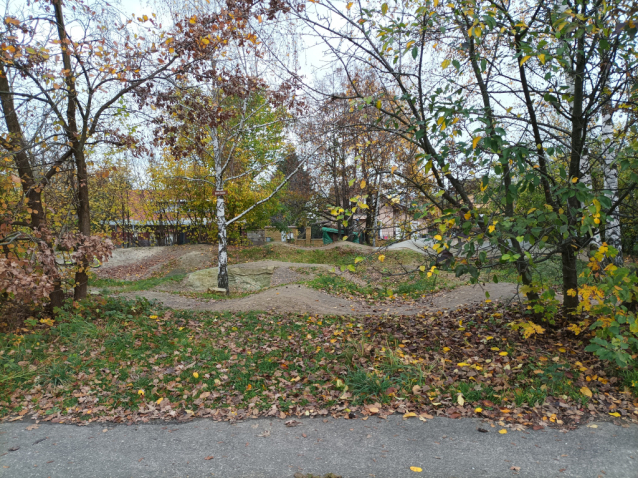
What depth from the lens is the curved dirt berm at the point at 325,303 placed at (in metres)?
7.95

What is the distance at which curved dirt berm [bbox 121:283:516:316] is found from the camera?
7949mm

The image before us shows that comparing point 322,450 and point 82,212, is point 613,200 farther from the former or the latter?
point 82,212

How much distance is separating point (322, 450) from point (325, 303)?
5670mm

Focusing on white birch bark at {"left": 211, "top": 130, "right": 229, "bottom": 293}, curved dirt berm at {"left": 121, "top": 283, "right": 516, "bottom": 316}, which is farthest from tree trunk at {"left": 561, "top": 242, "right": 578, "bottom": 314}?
white birch bark at {"left": 211, "top": 130, "right": 229, "bottom": 293}

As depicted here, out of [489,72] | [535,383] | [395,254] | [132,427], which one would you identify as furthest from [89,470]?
[395,254]

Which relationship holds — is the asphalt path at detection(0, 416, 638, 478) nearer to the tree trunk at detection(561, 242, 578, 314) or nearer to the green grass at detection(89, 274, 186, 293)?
the tree trunk at detection(561, 242, 578, 314)

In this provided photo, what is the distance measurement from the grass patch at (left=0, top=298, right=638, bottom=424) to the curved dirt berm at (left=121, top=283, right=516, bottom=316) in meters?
1.52

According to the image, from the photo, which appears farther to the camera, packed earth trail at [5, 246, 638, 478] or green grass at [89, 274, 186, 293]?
green grass at [89, 274, 186, 293]

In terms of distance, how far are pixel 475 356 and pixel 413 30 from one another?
4.00m

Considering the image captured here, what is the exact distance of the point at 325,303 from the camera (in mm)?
8797

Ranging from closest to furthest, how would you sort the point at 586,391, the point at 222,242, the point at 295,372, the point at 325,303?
the point at 586,391 → the point at 295,372 → the point at 325,303 → the point at 222,242

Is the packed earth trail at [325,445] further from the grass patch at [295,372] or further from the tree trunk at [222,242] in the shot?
the tree trunk at [222,242]

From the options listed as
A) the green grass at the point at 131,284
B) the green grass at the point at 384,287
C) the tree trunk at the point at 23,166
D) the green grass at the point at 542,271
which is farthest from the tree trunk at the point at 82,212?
the green grass at the point at 542,271

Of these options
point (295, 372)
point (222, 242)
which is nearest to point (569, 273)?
point (295, 372)
